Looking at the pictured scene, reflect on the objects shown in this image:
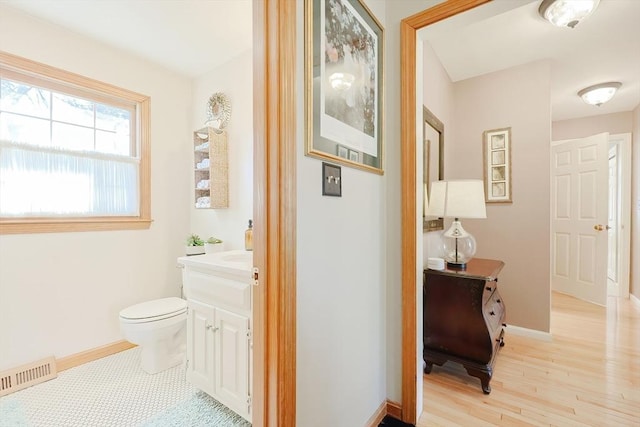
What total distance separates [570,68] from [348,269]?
3170 millimetres

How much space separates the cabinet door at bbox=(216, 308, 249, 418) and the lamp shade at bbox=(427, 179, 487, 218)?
1.46 m

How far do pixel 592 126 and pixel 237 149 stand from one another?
4.88 meters

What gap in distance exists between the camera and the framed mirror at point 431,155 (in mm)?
2096

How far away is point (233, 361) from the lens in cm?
139

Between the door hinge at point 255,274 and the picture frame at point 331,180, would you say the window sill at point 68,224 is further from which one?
the picture frame at point 331,180

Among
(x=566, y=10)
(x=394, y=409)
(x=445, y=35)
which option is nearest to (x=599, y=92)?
(x=566, y=10)

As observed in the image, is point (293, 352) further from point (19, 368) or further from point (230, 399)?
point (19, 368)

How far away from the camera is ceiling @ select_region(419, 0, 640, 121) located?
1.94 meters

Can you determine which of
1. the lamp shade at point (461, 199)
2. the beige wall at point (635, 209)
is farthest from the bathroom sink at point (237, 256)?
the beige wall at point (635, 209)

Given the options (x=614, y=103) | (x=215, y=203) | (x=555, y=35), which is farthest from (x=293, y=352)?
(x=614, y=103)

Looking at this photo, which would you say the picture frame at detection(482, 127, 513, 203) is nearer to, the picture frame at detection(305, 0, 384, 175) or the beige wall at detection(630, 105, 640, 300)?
the picture frame at detection(305, 0, 384, 175)

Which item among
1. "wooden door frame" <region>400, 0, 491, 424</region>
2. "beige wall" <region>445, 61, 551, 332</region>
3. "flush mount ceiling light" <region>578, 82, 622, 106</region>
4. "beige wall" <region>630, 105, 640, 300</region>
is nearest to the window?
"wooden door frame" <region>400, 0, 491, 424</region>

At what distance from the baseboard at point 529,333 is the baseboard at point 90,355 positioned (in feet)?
11.1

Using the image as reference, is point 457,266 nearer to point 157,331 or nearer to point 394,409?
point 394,409
